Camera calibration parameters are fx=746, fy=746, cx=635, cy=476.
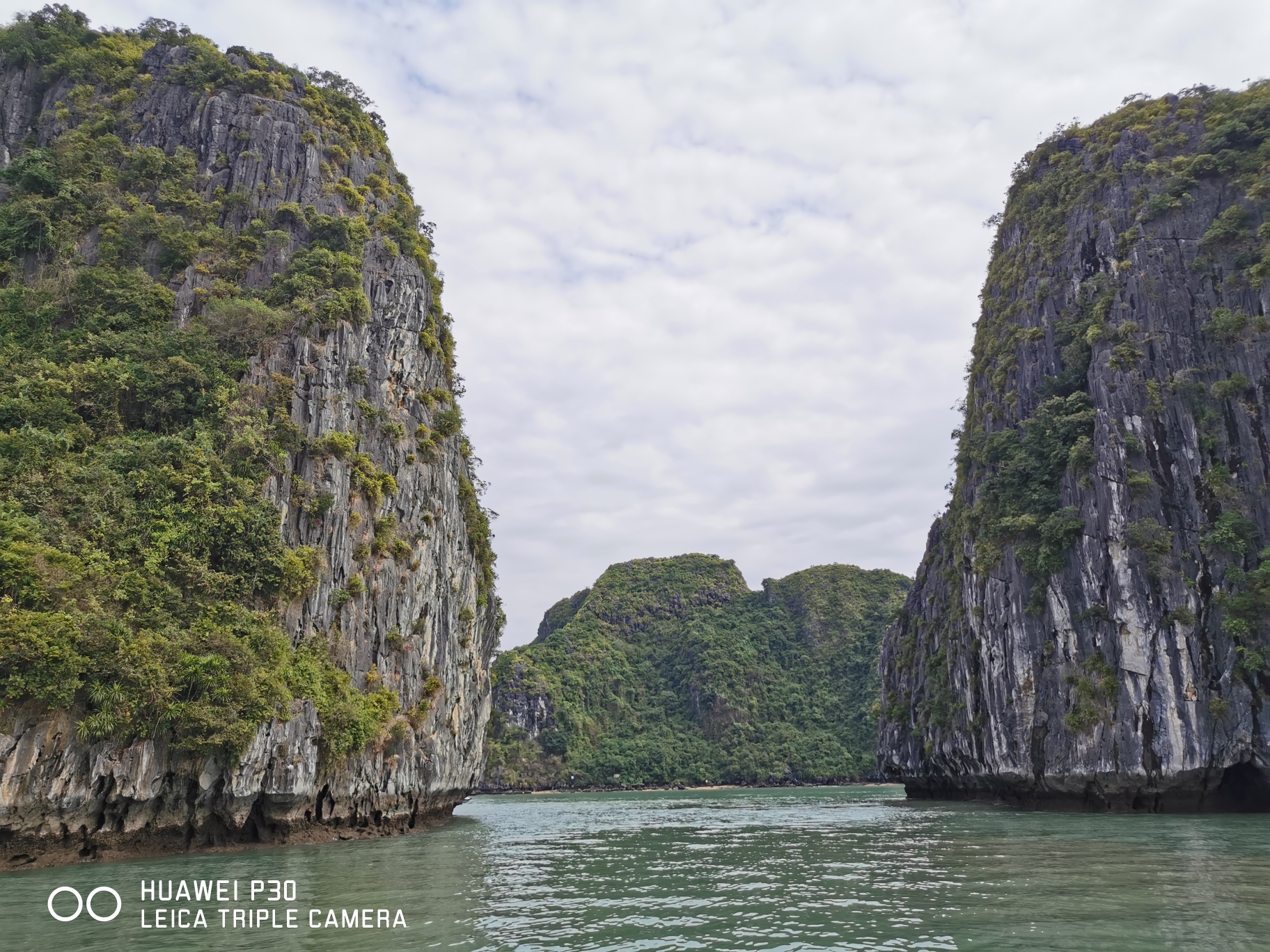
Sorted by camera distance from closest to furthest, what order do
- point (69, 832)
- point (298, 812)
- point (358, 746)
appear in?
point (69, 832) → point (298, 812) → point (358, 746)

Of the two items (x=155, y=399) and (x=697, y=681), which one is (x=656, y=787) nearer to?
(x=697, y=681)

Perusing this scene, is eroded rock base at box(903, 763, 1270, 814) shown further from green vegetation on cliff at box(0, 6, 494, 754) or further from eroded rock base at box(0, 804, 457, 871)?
green vegetation on cliff at box(0, 6, 494, 754)

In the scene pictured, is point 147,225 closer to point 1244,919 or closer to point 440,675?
point 440,675

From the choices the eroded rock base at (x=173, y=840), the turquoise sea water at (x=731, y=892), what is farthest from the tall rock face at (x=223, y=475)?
the turquoise sea water at (x=731, y=892)

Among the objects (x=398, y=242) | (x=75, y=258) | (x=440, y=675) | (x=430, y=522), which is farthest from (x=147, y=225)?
(x=440, y=675)

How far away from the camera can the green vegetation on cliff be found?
1856cm

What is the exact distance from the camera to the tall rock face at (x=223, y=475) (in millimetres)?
18297

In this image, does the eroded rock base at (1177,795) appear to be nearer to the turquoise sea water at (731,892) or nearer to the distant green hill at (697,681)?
the turquoise sea water at (731,892)

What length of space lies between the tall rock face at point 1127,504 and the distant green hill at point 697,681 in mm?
54158

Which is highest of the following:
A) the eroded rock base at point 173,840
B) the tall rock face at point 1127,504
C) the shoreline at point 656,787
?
the tall rock face at point 1127,504

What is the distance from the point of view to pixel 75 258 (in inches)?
1212

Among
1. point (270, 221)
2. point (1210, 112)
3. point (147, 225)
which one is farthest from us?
point (1210, 112)

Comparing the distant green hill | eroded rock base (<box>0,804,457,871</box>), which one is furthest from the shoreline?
eroded rock base (<box>0,804,457,871</box>)

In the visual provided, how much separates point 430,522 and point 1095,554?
28.6 metres
